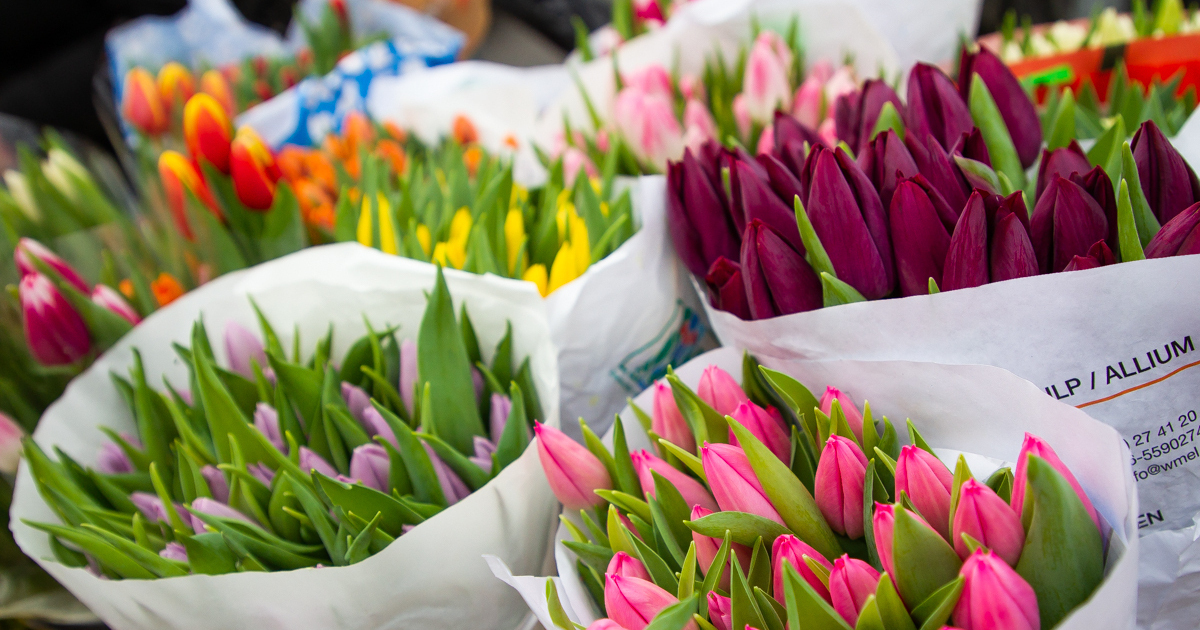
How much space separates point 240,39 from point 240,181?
3.06ft

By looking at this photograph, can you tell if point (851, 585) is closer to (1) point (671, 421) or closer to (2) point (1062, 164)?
(1) point (671, 421)

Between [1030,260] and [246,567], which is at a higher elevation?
[1030,260]

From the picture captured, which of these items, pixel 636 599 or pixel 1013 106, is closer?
A: pixel 636 599

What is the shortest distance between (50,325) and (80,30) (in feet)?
5.93

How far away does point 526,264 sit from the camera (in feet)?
2.21

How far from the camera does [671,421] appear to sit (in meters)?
0.47

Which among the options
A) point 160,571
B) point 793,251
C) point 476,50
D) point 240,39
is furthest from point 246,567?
point 476,50

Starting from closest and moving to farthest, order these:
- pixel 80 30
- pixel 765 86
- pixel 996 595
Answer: pixel 996 595, pixel 765 86, pixel 80 30

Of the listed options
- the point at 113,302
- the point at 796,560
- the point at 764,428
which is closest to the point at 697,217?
the point at 764,428

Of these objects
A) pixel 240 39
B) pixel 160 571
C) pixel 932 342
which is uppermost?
pixel 932 342

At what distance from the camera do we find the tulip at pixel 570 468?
455mm

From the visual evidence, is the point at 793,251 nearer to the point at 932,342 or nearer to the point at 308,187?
the point at 932,342

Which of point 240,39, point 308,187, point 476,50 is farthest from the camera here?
point 476,50

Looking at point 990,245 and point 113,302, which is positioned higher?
point 990,245
